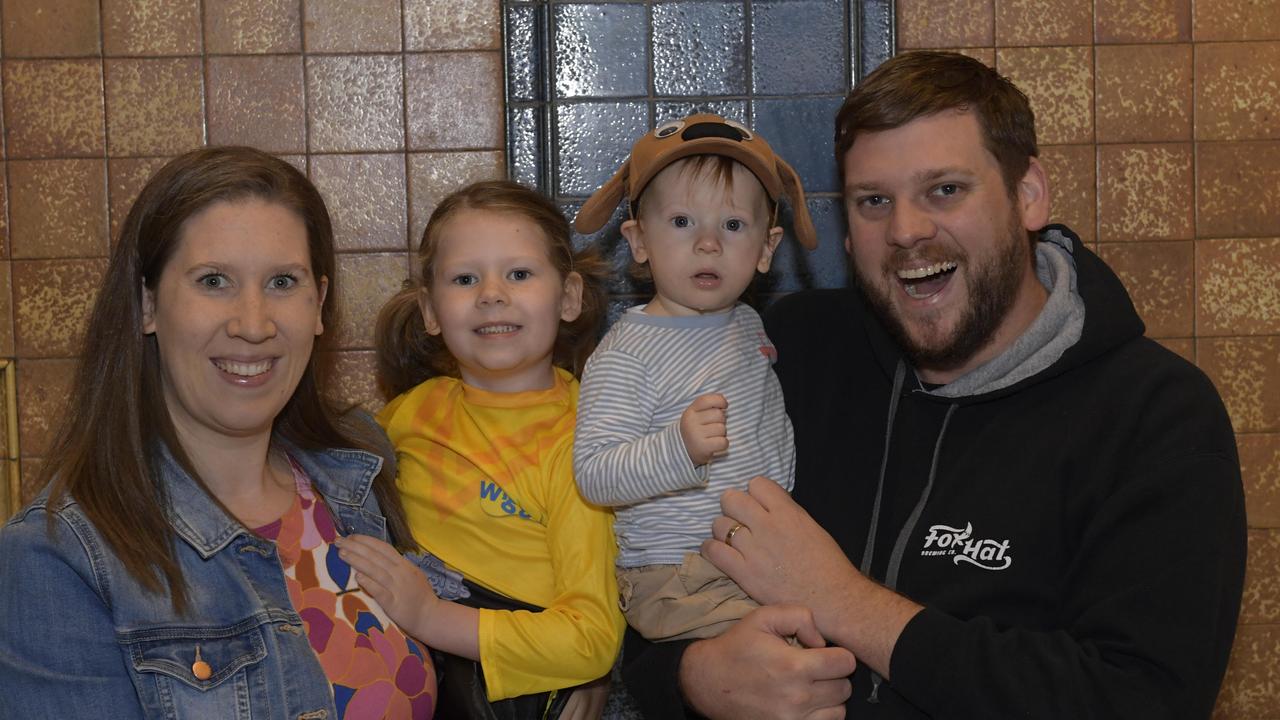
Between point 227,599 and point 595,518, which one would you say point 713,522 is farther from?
point 227,599

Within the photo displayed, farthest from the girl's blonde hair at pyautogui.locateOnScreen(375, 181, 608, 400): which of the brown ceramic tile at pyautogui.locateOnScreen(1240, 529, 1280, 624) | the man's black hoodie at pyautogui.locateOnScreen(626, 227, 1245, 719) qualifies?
the brown ceramic tile at pyautogui.locateOnScreen(1240, 529, 1280, 624)

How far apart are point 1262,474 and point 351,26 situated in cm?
250

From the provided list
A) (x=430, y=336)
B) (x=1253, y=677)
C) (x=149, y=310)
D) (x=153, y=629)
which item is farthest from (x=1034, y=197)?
(x=153, y=629)

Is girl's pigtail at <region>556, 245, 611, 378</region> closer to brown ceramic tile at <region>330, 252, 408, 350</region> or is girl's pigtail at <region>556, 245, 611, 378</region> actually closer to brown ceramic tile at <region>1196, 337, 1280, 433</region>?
brown ceramic tile at <region>330, 252, 408, 350</region>

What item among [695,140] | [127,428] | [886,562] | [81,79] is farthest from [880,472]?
[81,79]

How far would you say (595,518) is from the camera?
2221 millimetres

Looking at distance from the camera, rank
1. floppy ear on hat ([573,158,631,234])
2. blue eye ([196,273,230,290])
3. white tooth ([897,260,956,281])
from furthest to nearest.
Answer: floppy ear on hat ([573,158,631,234]), white tooth ([897,260,956,281]), blue eye ([196,273,230,290])

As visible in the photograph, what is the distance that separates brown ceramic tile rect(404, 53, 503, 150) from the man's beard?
112 centimetres

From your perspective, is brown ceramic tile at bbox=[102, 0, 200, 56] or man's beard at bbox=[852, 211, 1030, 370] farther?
brown ceramic tile at bbox=[102, 0, 200, 56]

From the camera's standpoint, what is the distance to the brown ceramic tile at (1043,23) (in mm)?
2834

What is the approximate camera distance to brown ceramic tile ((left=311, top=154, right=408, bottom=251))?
2.85 m

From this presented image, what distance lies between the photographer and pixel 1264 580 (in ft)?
9.51

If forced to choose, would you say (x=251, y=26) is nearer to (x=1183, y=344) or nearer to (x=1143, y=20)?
(x=1143, y=20)

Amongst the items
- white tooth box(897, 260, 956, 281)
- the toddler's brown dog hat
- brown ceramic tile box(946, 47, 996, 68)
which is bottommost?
white tooth box(897, 260, 956, 281)
